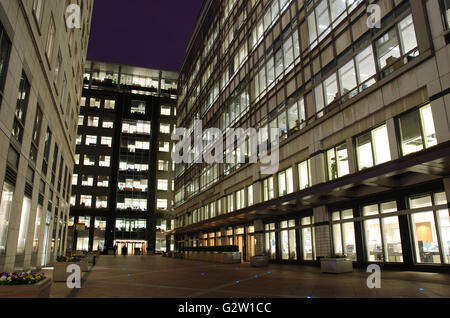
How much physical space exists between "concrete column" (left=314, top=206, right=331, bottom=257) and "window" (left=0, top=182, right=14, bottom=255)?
57.2ft

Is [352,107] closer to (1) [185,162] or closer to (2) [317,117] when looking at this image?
(2) [317,117]

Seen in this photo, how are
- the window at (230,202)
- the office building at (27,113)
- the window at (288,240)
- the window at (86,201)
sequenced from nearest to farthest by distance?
the office building at (27,113)
the window at (288,240)
the window at (230,202)
the window at (86,201)

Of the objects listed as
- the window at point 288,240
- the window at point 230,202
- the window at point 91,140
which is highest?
the window at point 91,140

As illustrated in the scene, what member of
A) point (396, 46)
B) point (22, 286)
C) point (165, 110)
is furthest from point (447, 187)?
point (165, 110)

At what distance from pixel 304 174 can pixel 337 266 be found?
939cm

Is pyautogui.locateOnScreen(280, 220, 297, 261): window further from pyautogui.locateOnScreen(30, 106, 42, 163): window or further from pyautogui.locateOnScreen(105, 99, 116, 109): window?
pyautogui.locateOnScreen(105, 99, 116, 109): window

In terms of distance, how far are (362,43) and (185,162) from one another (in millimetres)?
42973

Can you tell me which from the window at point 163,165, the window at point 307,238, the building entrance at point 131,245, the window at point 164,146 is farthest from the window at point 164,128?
the window at point 307,238

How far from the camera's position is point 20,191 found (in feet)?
53.0

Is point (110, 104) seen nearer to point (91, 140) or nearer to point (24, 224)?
point (91, 140)

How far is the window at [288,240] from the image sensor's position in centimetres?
2598

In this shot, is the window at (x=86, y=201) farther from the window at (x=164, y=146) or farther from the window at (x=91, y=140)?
the window at (x=164, y=146)

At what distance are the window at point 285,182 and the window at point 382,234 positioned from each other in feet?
25.7

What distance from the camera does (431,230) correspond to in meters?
15.5
